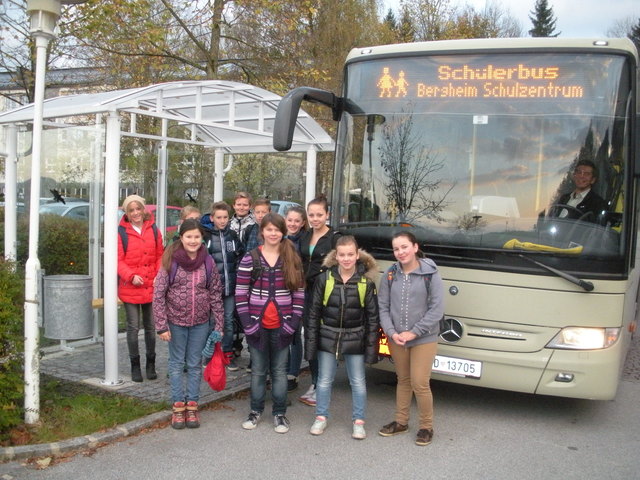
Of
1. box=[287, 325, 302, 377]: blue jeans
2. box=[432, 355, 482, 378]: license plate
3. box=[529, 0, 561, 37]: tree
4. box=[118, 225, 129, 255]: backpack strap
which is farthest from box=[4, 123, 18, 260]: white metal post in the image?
box=[529, 0, 561, 37]: tree

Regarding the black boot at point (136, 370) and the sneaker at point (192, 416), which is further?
the black boot at point (136, 370)

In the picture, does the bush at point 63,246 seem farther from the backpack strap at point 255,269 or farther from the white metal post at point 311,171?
the backpack strap at point 255,269

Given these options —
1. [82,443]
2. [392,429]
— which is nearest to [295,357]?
[392,429]

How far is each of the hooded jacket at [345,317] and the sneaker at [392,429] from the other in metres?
0.57

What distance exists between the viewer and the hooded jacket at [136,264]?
5.97 metres

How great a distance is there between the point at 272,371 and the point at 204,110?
4847 millimetres

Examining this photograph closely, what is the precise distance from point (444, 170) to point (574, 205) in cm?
105

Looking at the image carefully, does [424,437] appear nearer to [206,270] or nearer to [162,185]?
[206,270]

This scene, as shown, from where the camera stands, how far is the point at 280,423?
5133 millimetres

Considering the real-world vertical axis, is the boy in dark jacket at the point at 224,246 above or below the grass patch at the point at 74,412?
above

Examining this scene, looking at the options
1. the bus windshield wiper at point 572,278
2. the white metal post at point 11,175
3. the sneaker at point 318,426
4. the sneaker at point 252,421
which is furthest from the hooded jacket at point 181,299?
the white metal post at point 11,175

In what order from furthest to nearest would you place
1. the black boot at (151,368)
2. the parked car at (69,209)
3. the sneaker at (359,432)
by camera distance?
the parked car at (69,209), the black boot at (151,368), the sneaker at (359,432)

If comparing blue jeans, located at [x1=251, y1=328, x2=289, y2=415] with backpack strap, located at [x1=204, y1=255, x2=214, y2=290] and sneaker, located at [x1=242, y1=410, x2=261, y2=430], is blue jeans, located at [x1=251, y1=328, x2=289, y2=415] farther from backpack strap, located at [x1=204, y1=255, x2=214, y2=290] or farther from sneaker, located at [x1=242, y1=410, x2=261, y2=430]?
backpack strap, located at [x1=204, y1=255, x2=214, y2=290]

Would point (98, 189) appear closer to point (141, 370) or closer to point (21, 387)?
point (141, 370)
